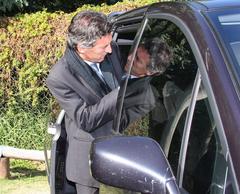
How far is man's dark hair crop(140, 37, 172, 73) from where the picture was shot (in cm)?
254

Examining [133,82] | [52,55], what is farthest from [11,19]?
[133,82]

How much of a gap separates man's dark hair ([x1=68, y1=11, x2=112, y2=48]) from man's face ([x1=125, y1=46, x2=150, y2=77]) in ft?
1.68

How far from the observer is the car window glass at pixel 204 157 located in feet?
6.45

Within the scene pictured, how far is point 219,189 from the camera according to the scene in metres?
1.93

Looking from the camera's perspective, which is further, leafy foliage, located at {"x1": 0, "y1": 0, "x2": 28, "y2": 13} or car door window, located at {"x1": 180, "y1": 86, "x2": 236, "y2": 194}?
leafy foliage, located at {"x1": 0, "y1": 0, "x2": 28, "y2": 13}

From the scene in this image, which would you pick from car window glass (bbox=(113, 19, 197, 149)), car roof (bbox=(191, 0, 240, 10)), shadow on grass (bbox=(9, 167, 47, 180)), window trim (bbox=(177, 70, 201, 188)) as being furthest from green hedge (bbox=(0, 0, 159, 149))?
window trim (bbox=(177, 70, 201, 188))

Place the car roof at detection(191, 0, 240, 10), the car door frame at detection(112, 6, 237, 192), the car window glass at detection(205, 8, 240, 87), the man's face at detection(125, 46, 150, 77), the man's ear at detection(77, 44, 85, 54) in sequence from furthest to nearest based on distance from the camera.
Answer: the man's ear at detection(77, 44, 85, 54) < the man's face at detection(125, 46, 150, 77) < the car roof at detection(191, 0, 240, 10) < the car window glass at detection(205, 8, 240, 87) < the car door frame at detection(112, 6, 237, 192)

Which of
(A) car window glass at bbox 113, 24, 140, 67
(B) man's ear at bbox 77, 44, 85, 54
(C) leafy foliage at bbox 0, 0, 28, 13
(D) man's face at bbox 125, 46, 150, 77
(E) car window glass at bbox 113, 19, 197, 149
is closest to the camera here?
(E) car window glass at bbox 113, 19, 197, 149

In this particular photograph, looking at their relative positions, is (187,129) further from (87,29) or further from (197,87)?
(87,29)

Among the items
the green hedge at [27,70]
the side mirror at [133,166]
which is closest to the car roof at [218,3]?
the side mirror at [133,166]

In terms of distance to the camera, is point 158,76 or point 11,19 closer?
point 158,76

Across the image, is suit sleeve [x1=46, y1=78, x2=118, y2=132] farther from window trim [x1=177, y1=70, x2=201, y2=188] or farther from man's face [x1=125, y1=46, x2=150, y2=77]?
window trim [x1=177, y1=70, x2=201, y2=188]

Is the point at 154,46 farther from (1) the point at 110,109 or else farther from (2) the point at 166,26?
(1) the point at 110,109

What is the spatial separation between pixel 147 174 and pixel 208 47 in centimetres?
50
